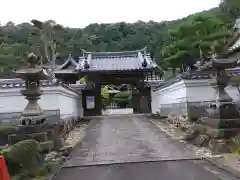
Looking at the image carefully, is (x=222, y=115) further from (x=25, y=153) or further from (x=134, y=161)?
(x=25, y=153)

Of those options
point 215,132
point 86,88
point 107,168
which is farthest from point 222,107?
point 86,88

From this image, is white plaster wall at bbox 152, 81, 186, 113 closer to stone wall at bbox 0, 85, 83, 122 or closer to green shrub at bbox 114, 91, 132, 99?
stone wall at bbox 0, 85, 83, 122

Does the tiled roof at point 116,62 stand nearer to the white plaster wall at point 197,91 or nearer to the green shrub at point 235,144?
the white plaster wall at point 197,91

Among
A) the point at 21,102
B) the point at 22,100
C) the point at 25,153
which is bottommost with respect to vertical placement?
the point at 25,153

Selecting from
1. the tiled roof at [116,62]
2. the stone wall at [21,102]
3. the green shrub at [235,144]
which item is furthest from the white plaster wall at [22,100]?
the tiled roof at [116,62]

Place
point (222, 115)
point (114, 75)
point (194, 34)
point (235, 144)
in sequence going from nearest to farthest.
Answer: point (235, 144), point (222, 115), point (194, 34), point (114, 75)

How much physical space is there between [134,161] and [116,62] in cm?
2566

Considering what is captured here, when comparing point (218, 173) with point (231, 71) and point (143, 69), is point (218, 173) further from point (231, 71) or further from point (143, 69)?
point (143, 69)

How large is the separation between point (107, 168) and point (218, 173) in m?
2.80

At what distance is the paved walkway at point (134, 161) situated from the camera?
7.64 metres

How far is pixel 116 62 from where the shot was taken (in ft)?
113

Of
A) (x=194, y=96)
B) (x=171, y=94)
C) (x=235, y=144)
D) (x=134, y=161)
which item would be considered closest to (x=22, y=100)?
(x=194, y=96)

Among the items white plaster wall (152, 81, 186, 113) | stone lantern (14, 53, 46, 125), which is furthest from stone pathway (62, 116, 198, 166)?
white plaster wall (152, 81, 186, 113)

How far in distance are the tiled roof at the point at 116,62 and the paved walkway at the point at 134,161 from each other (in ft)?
60.4
